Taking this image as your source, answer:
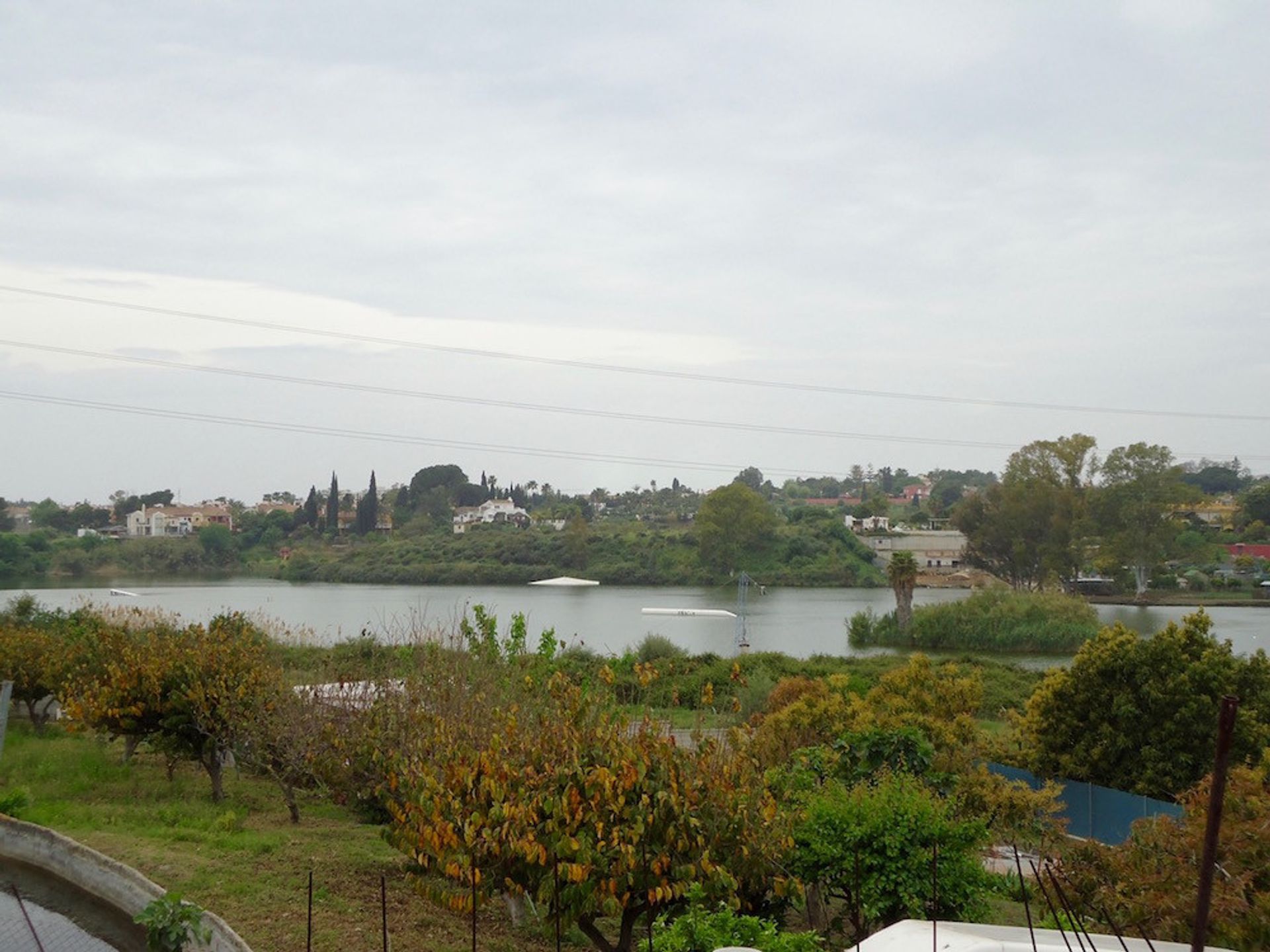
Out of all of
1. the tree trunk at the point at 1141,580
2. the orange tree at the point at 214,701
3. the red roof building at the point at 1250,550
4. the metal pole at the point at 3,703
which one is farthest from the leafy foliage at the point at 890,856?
the red roof building at the point at 1250,550

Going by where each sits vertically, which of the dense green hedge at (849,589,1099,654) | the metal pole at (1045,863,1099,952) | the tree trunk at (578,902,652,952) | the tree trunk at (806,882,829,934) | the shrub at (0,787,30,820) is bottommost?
the dense green hedge at (849,589,1099,654)

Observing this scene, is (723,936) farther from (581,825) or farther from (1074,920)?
(1074,920)

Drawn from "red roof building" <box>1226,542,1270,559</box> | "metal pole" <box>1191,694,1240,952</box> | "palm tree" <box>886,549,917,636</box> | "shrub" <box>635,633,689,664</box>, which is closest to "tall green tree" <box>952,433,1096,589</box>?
"red roof building" <box>1226,542,1270,559</box>

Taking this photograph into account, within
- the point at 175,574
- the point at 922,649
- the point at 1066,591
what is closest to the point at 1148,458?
the point at 1066,591

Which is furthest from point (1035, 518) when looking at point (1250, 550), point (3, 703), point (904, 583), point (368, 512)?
point (3, 703)

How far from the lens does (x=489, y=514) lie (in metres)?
90.4

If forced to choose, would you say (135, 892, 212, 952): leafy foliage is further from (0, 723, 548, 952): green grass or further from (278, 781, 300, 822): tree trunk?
(278, 781, 300, 822): tree trunk

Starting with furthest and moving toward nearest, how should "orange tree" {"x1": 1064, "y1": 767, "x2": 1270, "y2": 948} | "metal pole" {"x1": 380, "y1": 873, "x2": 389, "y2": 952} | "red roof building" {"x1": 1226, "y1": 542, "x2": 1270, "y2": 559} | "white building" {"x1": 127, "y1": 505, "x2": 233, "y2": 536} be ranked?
"white building" {"x1": 127, "y1": 505, "x2": 233, "y2": 536} < "red roof building" {"x1": 1226, "y1": 542, "x2": 1270, "y2": 559} < "orange tree" {"x1": 1064, "y1": 767, "x2": 1270, "y2": 948} < "metal pole" {"x1": 380, "y1": 873, "x2": 389, "y2": 952}

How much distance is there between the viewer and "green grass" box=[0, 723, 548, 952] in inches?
332

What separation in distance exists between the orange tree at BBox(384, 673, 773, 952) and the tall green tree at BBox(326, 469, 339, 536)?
63500mm

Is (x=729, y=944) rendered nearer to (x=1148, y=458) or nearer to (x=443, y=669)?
(x=443, y=669)

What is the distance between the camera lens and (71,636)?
19969 mm

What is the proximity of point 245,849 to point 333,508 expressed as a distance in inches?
2576

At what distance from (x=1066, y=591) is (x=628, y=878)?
61.3 meters
